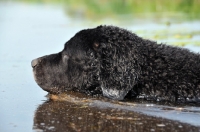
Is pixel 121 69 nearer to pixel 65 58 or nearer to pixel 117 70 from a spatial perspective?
pixel 117 70

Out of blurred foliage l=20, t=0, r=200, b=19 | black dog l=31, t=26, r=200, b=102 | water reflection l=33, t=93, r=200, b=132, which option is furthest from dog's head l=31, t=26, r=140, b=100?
blurred foliage l=20, t=0, r=200, b=19

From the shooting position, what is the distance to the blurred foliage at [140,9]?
1929 cm

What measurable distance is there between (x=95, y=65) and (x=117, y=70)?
0.33m

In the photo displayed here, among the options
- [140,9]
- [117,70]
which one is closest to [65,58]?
[117,70]

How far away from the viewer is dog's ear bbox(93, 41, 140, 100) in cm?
Result: 590

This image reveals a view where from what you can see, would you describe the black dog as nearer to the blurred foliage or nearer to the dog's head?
the dog's head

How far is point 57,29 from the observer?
585 inches

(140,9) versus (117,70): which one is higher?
(140,9)

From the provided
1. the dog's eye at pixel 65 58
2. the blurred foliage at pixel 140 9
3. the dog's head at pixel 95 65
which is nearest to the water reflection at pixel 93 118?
the dog's head at pixel 95 65

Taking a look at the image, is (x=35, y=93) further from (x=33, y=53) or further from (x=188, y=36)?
(x=188, y=36)

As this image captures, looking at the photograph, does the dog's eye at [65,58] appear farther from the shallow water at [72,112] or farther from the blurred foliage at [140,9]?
the blurred foliage at [140,9]

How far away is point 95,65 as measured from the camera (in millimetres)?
6098

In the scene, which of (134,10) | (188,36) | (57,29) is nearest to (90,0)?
(134,10)

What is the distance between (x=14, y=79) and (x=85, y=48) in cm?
194
